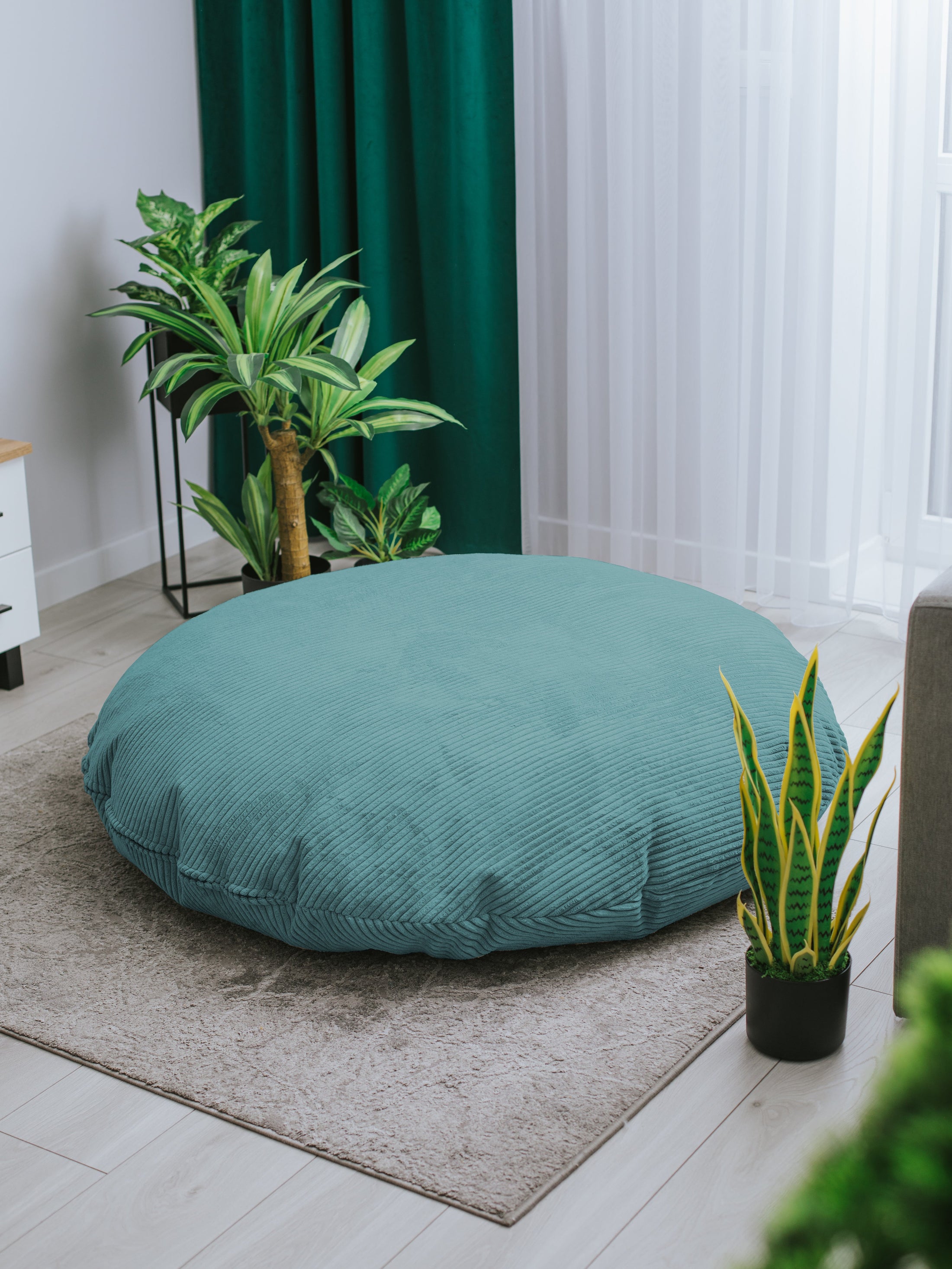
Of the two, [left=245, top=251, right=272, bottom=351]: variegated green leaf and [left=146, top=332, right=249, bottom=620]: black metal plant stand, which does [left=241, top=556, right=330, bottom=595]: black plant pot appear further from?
[left=245, top=251, right=272, bottom=351]: variegated green leaf

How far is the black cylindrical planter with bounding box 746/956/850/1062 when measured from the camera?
166cm

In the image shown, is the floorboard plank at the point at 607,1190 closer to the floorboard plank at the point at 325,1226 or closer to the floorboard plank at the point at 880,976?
the floorboard plank at the point at 325,1226

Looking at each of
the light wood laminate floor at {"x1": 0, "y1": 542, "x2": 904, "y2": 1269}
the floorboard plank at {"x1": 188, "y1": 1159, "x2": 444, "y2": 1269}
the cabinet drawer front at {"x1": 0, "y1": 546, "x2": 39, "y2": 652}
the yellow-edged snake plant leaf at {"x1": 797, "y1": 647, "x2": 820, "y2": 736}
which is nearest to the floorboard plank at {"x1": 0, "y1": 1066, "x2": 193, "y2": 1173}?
the light wood laminate floor at {"x1": 0, "y1": 542, "x2": 904, "y2": 1269}

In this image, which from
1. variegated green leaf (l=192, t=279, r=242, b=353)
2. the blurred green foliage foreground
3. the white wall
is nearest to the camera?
the blurred green foliage foreground

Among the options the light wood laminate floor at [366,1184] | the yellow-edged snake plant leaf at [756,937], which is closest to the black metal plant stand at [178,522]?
the light wood laminate floor at [366,1184]

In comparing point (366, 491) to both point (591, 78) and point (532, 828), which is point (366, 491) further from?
point (532, 828)

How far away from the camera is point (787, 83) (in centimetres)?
299

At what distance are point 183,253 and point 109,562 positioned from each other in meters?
0.91

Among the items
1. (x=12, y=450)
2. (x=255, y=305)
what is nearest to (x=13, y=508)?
(x=12, y=450)

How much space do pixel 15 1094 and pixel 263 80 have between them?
288cm

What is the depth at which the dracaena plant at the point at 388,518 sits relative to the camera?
10.6ft

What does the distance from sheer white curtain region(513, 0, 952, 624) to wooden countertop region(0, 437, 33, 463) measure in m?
1.31

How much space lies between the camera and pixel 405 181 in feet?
11.8

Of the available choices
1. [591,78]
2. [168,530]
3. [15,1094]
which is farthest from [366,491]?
[15,1094]
